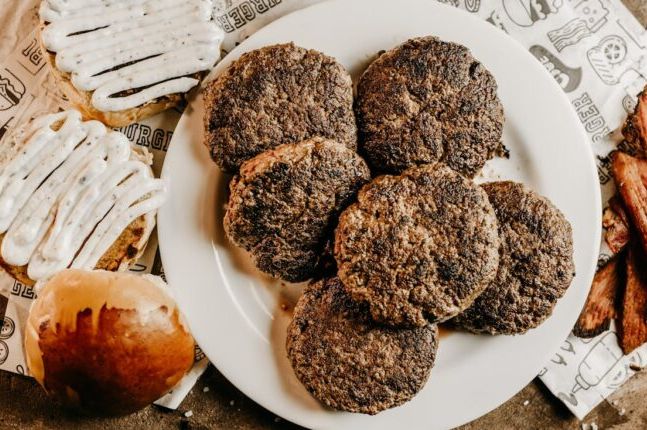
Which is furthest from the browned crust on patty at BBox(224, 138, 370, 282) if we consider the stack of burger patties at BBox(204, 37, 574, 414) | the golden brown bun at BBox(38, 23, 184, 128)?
the golden brown bun at BBox(38, 23, 184, 128)

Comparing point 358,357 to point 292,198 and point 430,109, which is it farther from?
point 430,109

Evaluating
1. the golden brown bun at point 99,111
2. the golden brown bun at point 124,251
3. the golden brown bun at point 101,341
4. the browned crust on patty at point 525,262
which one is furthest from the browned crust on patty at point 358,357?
the golden brown bun at point 99,111

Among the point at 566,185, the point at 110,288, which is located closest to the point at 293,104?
the point at 110,288

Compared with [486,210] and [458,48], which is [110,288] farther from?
[458,48]

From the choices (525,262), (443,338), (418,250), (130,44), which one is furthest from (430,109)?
(130,44)

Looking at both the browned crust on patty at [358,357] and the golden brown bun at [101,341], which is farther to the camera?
the browned crust on patty at [358,357]

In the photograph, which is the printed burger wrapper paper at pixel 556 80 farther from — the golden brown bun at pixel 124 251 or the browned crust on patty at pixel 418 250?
the browned crust on patty at pixel 418 250

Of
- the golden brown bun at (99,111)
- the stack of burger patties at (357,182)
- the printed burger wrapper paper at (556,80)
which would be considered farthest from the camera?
the printed burger wrapper paper at (556,80)
